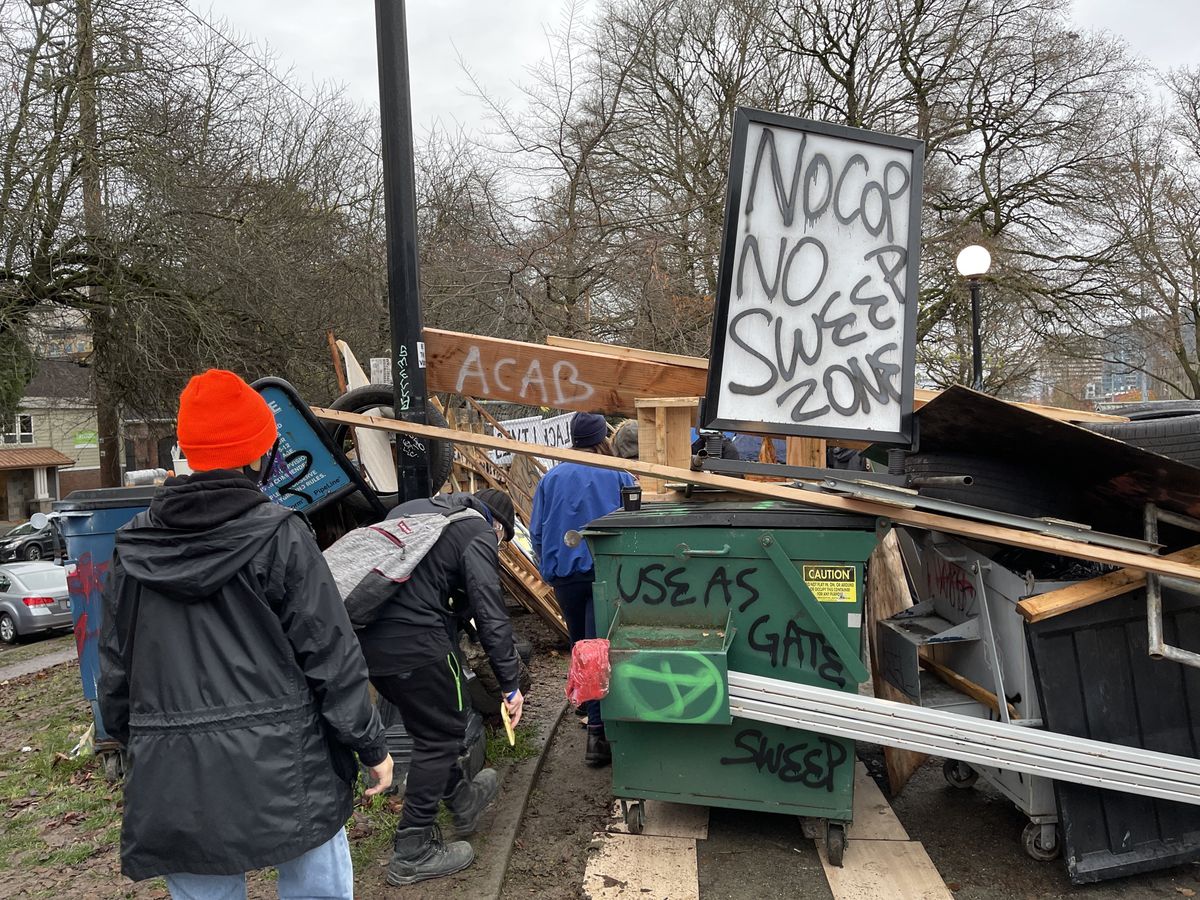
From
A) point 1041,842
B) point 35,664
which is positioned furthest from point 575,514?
point 35,664

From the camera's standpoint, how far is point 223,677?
212 centimetres

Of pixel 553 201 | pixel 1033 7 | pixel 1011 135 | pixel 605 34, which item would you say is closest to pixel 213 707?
pixel 553 201

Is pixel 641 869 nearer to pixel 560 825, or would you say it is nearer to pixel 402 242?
pixel 560 825

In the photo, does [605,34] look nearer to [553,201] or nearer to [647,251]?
[553,201]

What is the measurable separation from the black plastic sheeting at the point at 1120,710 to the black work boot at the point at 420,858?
93.2 inches

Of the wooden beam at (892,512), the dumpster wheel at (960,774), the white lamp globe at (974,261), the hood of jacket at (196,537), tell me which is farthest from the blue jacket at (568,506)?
the white lamp globe at (974,261)

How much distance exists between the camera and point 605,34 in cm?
1566

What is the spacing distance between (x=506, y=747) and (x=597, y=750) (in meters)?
0.50

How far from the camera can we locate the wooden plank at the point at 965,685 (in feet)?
Result: 11.7

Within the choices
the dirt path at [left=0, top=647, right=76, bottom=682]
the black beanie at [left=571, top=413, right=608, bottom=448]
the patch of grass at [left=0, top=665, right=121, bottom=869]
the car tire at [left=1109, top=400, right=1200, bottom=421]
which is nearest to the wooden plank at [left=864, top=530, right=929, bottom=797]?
the car tire at [left=1109, top=400, right=1200, bottom=421]

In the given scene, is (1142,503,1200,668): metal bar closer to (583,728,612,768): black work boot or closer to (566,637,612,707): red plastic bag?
(566,637,612,707): red plastic bag

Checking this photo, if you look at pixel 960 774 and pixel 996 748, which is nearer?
pixel 996 748

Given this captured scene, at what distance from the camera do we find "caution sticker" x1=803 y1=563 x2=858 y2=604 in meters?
3.36

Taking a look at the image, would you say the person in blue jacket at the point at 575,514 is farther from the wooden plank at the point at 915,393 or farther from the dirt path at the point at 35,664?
the dirt path at the point at 35,664
